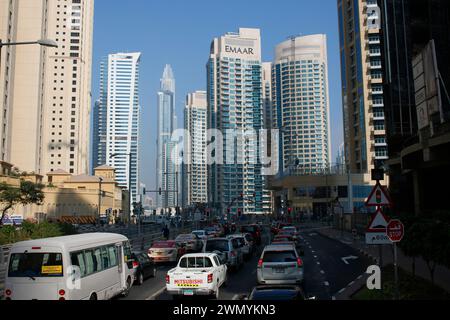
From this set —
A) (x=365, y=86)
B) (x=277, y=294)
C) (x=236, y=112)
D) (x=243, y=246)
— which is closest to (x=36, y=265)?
(x=277, y=294)

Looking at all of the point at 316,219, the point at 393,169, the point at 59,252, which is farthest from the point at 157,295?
the point at 316,219

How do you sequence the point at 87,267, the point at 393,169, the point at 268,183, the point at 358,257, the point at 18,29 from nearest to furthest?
1. the point at 87,267
2. the point at 358,257
3. the point at 393,169
4. the point at 18,29
5. the point at 268,183

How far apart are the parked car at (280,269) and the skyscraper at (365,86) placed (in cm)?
7615

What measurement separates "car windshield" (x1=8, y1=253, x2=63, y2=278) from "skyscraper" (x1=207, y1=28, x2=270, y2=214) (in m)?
106

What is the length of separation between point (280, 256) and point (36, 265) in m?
7.95

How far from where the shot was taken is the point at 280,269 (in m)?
15.2

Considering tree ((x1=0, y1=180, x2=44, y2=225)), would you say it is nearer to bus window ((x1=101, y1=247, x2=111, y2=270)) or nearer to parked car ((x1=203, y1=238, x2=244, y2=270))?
parked car ((x1=203, y1=238, x2=244, y2=270))

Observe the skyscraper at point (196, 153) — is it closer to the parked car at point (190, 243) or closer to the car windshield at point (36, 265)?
the parked car at point (190, 243)

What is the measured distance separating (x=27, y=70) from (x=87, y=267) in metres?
103

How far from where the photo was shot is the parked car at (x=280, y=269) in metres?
15.1

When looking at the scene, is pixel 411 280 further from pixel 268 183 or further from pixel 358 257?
pixel 268 183

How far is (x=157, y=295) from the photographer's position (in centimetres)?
1539

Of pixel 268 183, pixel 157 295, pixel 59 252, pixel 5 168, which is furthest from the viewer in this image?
pixel 268 183

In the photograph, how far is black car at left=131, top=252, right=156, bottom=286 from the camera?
58.1 feet
